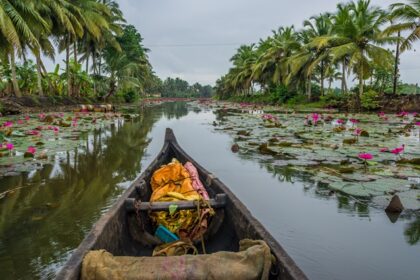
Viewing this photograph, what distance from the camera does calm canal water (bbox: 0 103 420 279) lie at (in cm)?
276

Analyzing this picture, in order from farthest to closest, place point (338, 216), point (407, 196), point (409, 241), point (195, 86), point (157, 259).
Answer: point (195, 86) < point (407, 196) < point (338, 216) < point (409, 241) < point (157, 259)

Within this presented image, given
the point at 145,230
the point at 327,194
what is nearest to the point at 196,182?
the point at 145,230

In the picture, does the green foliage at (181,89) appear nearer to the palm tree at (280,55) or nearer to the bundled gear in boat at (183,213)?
the palm tree at (280,55)

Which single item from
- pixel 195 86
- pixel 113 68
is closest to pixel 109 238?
pixel 113 68

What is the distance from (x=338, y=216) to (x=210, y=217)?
1713mm

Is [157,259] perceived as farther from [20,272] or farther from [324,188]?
[324,188]

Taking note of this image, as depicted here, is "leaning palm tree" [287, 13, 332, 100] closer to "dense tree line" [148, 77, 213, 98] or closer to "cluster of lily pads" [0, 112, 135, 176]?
"cluster of lily pads" [0, 112, 135, 176]

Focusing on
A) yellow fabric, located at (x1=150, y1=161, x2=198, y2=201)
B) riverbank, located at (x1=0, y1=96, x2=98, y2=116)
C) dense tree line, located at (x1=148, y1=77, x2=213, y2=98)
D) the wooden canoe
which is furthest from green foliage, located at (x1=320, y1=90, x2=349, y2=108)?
dense tree line, located at (x1=148, y1=77, x2=213, y2=98)

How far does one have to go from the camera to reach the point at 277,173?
581 cm

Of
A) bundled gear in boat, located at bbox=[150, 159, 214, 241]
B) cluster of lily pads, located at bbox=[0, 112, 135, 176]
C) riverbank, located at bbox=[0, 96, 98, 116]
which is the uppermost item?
riverbank, located at bbox=[0, 96, 98, 116]

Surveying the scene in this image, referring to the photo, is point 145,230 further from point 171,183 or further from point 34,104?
point 34,104

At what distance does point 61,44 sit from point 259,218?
81.2 ft

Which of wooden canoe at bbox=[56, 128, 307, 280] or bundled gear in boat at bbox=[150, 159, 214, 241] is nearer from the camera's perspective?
wooden canoe at bbox=[56, 128, 307, 280]

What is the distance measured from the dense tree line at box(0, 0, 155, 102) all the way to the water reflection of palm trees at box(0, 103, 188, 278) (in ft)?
19.9
